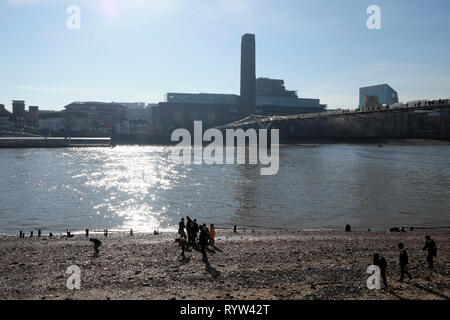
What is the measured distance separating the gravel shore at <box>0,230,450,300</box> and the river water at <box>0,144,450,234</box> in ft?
22.6

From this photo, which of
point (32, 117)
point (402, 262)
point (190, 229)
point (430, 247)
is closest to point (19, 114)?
point (32, 117)

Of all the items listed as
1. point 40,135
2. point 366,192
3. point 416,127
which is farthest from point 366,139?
point 40,135

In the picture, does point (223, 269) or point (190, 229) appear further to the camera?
point (190, 229)

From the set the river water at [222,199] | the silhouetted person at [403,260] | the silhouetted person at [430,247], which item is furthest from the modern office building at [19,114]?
→ the silhouetted person at [403,260]

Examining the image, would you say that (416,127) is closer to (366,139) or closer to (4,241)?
(366,139)

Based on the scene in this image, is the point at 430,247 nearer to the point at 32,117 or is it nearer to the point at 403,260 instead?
the point at 403,260

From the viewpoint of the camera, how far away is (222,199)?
3709 cm

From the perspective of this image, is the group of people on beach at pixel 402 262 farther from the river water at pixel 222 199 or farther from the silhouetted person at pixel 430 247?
the river water at pixel 222 199

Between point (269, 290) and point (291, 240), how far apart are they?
26.3 ft

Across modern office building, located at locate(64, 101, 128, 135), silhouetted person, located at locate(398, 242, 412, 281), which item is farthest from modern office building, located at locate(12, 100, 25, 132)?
silhouetted person, located at locate(398, 242, 412, 281)

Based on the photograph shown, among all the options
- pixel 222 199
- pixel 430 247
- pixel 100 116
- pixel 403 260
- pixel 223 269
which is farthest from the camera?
pixel 100 116

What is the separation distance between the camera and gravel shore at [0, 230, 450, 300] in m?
11.7

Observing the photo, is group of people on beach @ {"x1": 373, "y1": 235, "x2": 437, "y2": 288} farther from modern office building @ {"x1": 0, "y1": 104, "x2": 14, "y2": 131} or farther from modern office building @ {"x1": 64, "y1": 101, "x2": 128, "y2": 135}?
modern office building @ {"x1": 0, "y1": 104, "x2": 14, "y2": 131}

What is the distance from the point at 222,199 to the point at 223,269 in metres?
22.9
